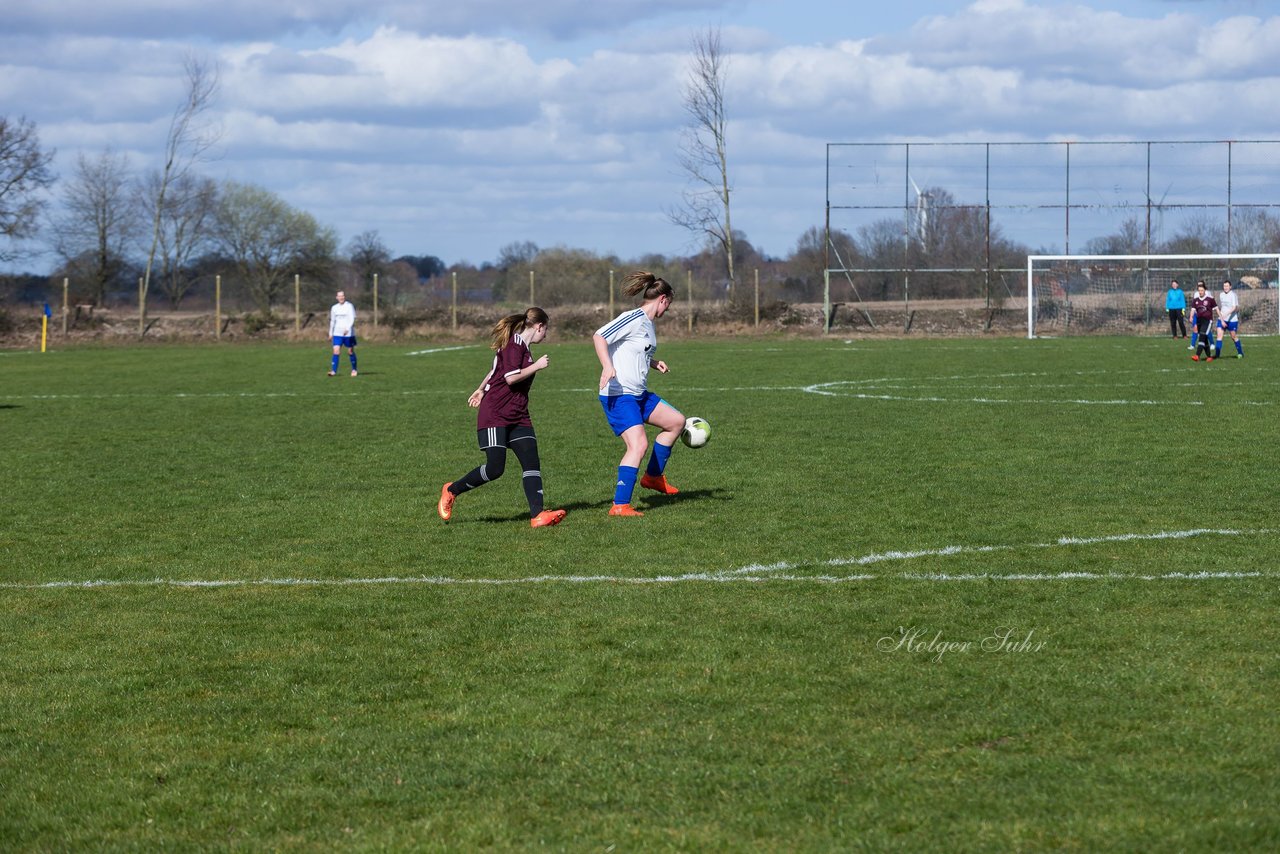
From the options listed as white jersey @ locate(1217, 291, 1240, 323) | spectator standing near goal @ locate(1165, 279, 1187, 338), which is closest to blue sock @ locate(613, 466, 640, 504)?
white jersey @ locate(1217, 291, 1240, 323)

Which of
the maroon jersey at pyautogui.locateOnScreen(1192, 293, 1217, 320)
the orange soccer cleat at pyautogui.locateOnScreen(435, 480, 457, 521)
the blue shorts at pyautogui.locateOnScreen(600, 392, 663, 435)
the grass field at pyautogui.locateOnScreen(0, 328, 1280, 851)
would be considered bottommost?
the grass field at pyautogui.locateOnScreen(0, 328, 1280, 851)

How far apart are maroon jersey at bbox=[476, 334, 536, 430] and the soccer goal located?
121 feet

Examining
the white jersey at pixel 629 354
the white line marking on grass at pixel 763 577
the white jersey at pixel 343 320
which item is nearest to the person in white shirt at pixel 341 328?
the white jersey at pixel 343 320

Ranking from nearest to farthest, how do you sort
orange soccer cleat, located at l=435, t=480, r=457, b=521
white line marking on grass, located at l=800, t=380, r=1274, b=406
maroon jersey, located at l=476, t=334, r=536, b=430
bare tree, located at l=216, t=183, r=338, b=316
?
maroon jersey, located at l=476, t=334, r=536, b=430 → orange soccer cleat, located at l=435, t=480, r=457, b=521 → white line marking on grass, located at l=800, t=380, r=1274, b=406 → bare tree, located at l=216, t=183, r=338, b=316

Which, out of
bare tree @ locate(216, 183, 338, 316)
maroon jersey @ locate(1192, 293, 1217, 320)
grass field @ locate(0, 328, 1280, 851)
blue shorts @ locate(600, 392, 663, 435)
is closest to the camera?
grass field @ locate(0, 328, 1280, 851)

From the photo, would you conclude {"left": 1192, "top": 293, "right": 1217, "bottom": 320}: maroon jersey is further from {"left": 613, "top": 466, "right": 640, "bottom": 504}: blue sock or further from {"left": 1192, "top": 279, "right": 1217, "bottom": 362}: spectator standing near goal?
{"left": 613, "top": 466, "right": 640, "bottom": 504}: blue sock

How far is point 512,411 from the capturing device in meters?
10.2

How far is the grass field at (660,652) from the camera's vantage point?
14.7ft

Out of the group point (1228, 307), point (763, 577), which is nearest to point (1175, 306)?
point (1228, 307)

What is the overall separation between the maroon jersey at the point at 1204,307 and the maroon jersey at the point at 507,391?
2283 cm

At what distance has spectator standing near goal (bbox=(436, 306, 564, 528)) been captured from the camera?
1006 cm

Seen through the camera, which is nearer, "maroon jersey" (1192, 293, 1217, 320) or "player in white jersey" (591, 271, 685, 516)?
"player in white jersey" (591, 271, 685, 516)

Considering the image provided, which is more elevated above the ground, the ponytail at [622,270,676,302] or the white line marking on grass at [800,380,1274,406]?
the ponytail at [622,270,676,302]

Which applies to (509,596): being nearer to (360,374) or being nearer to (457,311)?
(360,374)
